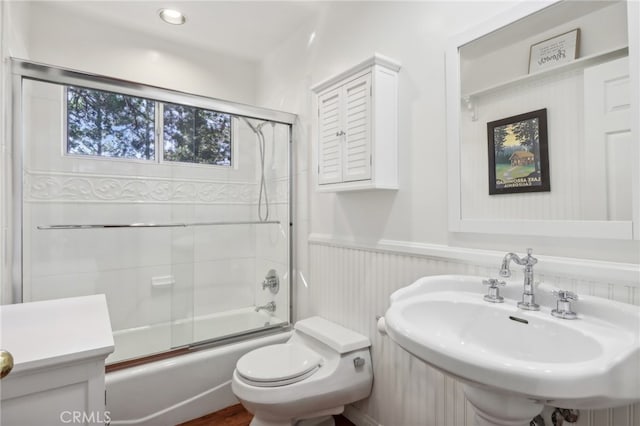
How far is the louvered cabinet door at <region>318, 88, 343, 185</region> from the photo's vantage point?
5.54 ft

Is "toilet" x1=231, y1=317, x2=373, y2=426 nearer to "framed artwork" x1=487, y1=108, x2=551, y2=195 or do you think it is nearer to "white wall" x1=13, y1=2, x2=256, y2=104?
"framed artwork" x1=487, y1=108, x2=551, y2=195

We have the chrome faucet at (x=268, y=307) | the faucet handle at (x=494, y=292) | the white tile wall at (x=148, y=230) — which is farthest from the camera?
the chrome faucet at (x=268, y=307)

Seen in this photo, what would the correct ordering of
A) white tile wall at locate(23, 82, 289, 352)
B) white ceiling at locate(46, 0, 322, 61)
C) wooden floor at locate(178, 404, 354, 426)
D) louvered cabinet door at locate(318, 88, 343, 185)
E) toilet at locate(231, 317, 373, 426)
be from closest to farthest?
toilet at locate(231, 317, 373, 426)
louvered cabinet door at locate(318, 88, 343, 185)
wooden floor at locate(178, 404, 354, 426)
white tile wall at locate(23, 82, 289, 352)
white ceiling at locate(46, 0, 322, 61)

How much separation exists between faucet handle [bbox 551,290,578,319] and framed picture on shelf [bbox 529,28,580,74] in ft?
2.36

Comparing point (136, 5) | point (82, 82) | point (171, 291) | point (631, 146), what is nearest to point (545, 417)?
point (631, 146)

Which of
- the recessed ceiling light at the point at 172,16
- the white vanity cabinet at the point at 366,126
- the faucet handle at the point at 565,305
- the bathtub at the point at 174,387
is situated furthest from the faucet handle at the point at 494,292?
the recessed ceiling light at the point at 172,16

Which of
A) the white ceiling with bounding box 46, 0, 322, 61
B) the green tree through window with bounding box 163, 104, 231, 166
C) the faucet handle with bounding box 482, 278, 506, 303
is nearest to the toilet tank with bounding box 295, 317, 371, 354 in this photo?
the faucet handle with bounding box 482, 278, 506, 303

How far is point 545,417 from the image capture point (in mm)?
1060

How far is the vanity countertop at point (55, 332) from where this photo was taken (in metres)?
0.81

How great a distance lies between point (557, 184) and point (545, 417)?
2.46ft

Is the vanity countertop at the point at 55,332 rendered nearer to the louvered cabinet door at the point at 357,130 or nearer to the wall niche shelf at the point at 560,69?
the louvered cabinet door at the point at 357,130

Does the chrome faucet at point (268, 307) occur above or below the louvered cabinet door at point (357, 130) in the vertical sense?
below

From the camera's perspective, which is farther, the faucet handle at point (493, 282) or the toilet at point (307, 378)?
the toilet at point (307, 378)

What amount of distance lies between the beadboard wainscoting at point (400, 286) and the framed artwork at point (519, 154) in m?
0.25
